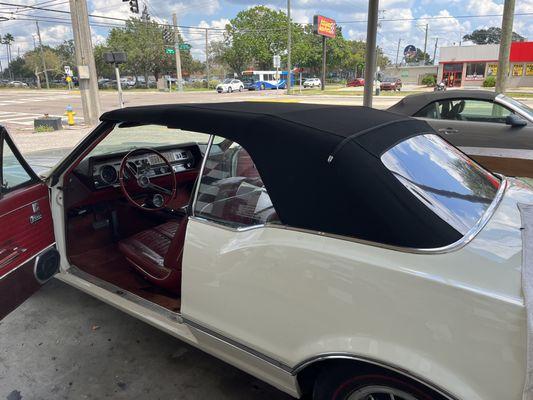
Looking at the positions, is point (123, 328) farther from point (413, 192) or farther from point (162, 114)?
point (413, 192)

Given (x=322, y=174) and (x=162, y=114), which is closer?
(x=322, y=174)

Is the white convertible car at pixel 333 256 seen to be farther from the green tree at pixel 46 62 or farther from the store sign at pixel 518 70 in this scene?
the green tree at pixel 46 62

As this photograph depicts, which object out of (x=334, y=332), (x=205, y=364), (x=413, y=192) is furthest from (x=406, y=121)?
(x=205, y=364)

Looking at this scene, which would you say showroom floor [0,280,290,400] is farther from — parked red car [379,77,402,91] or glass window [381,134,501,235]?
parked red car [379,77,402,91]

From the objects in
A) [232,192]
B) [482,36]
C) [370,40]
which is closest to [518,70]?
[370,40]

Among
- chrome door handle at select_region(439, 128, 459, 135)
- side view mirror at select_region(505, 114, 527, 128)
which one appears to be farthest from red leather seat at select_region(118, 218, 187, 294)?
side view mirror at select_region(505, 114, 527, 128)

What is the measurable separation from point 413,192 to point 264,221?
646 millimetres

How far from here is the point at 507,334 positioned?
1.29m

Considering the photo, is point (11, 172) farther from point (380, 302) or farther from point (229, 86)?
point (229, 86)

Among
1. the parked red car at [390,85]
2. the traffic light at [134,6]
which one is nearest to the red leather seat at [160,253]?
the traffic light at [134,6]

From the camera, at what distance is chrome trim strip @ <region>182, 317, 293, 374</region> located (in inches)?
71.1

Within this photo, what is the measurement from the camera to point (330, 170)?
168cm

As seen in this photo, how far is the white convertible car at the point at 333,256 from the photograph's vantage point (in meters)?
1.38

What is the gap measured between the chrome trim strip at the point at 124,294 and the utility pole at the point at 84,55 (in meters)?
13.1
